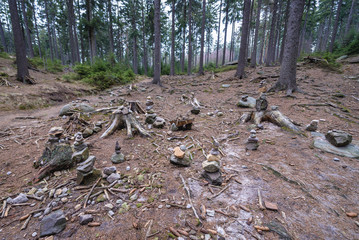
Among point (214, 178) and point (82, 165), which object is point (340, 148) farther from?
point (82, 165)

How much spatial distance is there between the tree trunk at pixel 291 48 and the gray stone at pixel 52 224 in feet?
31.7

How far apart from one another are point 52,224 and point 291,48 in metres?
11.1

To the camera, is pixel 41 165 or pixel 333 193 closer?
pixel 333 193

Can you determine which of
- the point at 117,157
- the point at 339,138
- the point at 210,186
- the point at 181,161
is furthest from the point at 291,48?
the point at 117,157

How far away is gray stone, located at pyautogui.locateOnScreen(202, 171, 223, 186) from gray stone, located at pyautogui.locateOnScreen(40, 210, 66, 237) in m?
2.18

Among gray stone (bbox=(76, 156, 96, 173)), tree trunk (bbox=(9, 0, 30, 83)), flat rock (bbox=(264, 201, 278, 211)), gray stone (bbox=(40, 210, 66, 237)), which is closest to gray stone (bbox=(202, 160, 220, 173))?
flat rock (bbox=(264, 201, 278, 211))

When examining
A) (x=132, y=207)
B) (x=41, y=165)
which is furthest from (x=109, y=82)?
(x=132, y=207)

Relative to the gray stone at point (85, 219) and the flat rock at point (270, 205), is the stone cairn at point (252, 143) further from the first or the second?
the gray stone at point (85, 219)

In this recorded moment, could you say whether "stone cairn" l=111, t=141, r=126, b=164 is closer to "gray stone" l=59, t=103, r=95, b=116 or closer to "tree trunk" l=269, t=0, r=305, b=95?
"gray stone" l=59, t=103, r=95, b=116

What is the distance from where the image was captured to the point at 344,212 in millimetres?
1988

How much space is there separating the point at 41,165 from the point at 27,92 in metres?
8.02

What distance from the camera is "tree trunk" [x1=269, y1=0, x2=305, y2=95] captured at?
7652mm

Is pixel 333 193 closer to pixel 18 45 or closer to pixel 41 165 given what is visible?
pixel 41 165

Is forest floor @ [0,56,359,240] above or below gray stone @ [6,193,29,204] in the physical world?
above
